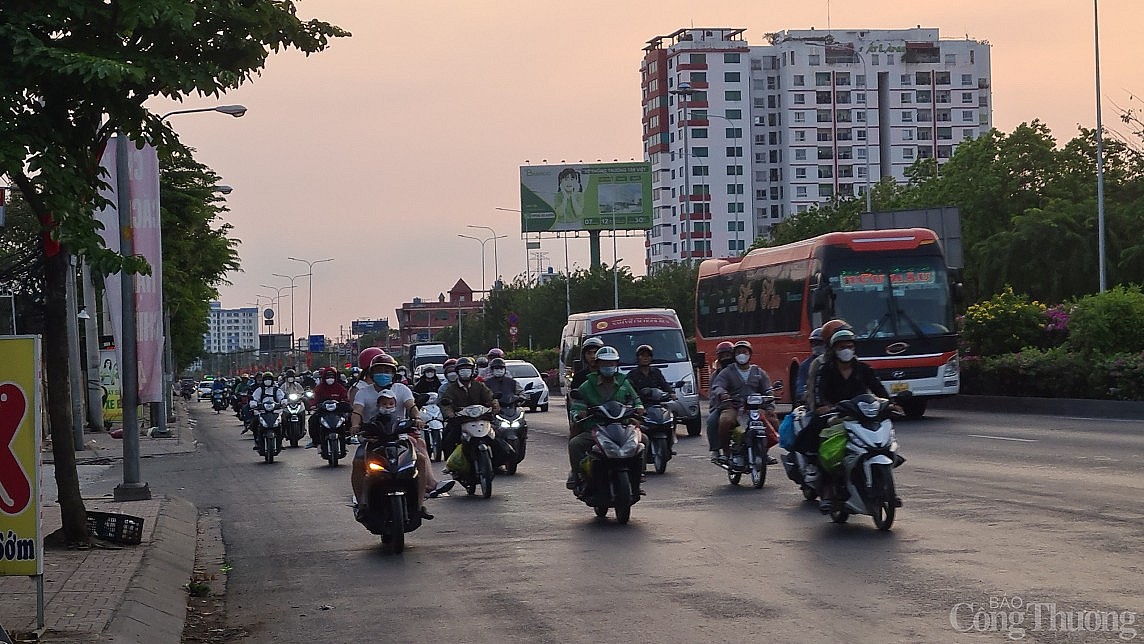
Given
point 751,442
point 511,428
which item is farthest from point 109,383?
point 751,442

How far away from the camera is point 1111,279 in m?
48.8

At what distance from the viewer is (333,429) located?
26.5 metres

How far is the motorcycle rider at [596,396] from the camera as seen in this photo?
14.9 meters

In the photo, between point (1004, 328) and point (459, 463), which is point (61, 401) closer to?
point (459, 463)

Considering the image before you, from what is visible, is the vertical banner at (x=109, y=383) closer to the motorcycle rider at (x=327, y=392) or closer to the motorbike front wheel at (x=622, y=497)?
the motorcycle rider at (x=327, y=392)

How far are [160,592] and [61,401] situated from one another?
3109mm

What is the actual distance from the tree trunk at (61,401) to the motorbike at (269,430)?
48.3 ft

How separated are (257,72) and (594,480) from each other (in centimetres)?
487

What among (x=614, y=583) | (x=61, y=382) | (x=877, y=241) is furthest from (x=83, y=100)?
(x=877, y=241)

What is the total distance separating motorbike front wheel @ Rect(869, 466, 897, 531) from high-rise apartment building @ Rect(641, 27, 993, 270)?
140933 millimetres

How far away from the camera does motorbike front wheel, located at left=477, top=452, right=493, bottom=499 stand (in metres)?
18.1

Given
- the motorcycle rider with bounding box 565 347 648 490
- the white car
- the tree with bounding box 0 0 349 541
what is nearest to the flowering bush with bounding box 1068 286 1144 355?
the white car

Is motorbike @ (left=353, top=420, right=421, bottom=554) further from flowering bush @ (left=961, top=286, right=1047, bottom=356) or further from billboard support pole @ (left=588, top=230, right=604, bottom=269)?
billboard support pole @ (left=588, top=230, right=604, bottom=269)

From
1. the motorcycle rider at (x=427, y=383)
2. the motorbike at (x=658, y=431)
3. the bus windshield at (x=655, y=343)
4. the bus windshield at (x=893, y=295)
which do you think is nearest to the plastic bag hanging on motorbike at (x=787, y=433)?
the motorbike at (x=658, y=431)
